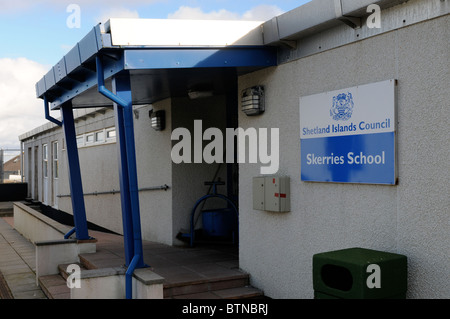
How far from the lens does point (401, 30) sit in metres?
4.00

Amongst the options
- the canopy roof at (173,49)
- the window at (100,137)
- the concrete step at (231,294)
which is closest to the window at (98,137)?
the window at (100,137)

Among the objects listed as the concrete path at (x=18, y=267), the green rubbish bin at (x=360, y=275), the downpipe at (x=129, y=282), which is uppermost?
the green rubbish bin at (x=360, y=275)

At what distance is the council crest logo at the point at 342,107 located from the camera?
446 cm

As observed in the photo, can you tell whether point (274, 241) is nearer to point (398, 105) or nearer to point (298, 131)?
point (298, 131)

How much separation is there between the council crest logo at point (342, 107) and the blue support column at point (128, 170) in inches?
82.8

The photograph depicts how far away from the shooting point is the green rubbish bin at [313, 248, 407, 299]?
137 inches

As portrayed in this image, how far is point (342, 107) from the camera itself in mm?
4551

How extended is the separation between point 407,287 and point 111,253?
16.3 ft

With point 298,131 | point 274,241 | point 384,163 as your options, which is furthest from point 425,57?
point 274,241

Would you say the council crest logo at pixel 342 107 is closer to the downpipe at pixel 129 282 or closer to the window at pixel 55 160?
the downpipe at pixel 129 282

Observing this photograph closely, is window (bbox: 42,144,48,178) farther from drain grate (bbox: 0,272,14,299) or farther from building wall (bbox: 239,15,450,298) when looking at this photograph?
building wall (bbox: 239,15,450,298)

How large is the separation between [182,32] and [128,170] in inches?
61.2

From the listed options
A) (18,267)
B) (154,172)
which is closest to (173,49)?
(154,172)

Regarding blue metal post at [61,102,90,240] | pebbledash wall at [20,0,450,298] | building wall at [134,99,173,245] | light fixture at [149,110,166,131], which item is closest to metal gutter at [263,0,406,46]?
pebbledash wall at [20,0,450,298]
